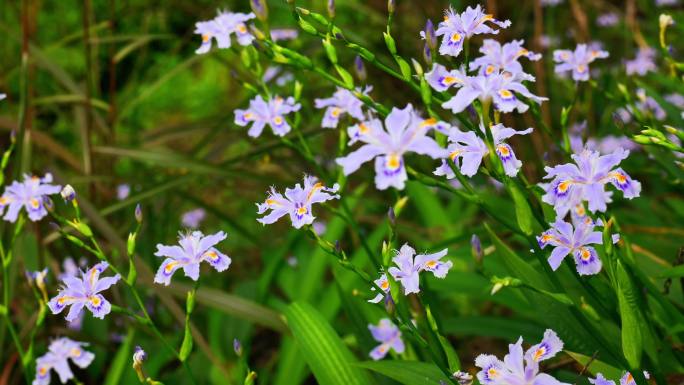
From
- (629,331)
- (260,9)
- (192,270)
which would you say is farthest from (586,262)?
(260,9)

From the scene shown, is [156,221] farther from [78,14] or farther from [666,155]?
[78,14]

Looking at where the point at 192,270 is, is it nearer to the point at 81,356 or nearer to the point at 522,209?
the point at 522,209

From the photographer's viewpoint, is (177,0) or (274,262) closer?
(274,262)

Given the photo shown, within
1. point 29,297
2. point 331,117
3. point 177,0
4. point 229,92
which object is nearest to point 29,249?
point 29,297

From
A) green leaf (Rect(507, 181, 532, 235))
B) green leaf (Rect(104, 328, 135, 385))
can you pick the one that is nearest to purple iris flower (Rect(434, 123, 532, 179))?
green leaf (Rect(507, 181, 532, 235))

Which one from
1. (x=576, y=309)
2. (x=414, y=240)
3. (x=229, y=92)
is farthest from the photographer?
(x=229, y=92)

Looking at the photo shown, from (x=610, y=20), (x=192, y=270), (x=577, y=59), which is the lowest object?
(x=192, y=270)

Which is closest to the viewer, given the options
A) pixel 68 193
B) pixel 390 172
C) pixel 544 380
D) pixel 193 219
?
pixel 390 172

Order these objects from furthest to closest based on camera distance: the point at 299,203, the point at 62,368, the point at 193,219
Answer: the point at 193,219 < the point at 62,368 < the point at 299,203
